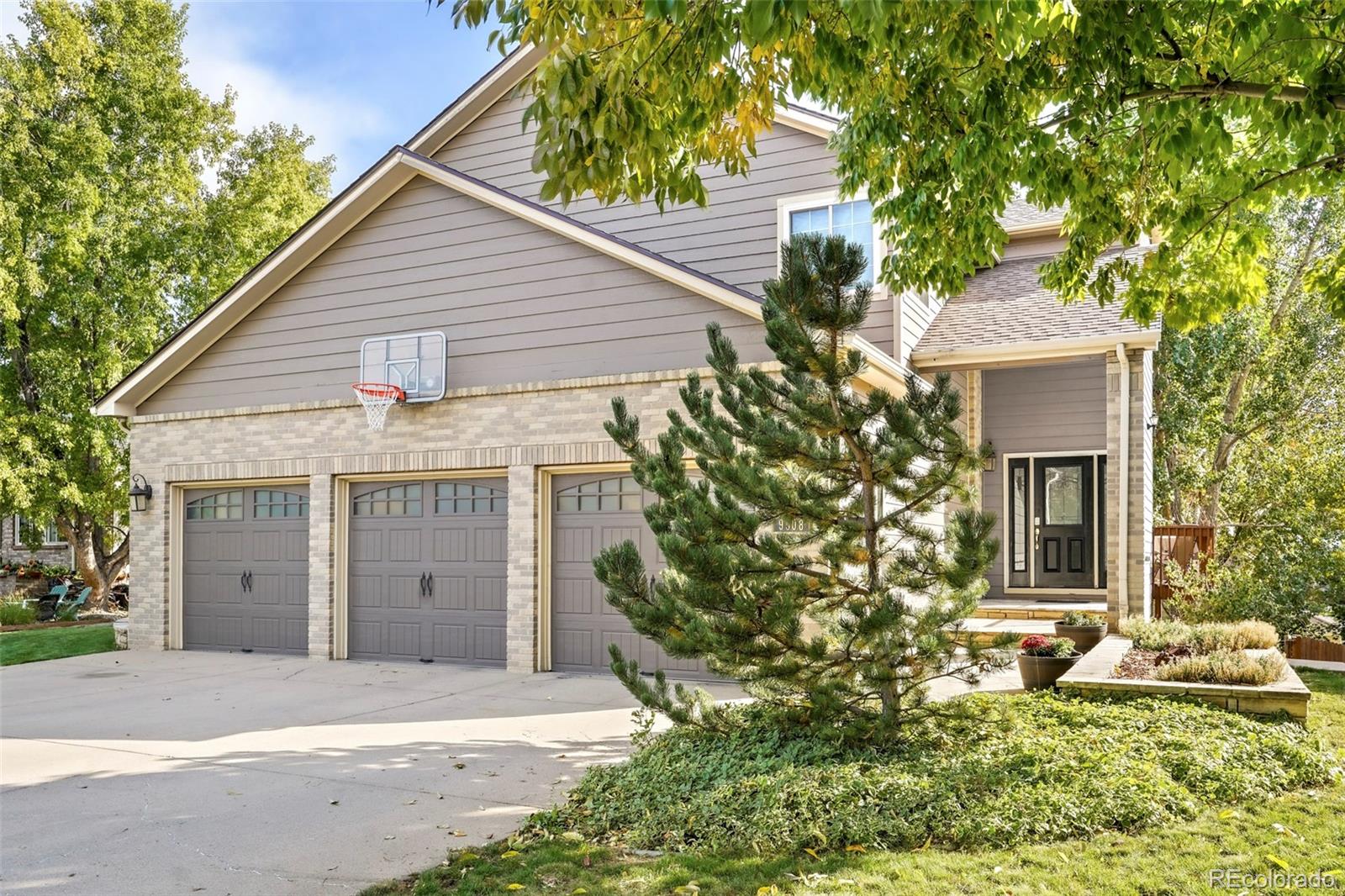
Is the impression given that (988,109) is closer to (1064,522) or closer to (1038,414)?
(1038,414)

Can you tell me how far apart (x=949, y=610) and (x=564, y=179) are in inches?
140

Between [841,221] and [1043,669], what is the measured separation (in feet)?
19.6

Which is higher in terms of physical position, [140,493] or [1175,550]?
[140,493]

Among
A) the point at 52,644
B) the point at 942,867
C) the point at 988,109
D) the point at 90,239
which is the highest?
the point at 90,239

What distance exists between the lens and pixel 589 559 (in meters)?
11.5

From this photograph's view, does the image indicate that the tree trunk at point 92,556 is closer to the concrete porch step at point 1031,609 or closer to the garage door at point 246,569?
the garage door at point 246,569

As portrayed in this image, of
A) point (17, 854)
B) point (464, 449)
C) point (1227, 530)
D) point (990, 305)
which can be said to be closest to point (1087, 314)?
point (990, 305)

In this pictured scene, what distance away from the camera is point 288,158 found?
2345 cm

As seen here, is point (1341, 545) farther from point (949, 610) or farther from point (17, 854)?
point (17, 854)

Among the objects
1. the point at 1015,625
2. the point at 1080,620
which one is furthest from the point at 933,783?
the point at 1015,625

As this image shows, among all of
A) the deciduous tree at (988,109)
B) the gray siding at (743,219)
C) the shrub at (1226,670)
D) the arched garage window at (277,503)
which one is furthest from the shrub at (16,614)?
the shrub at (1226,670)

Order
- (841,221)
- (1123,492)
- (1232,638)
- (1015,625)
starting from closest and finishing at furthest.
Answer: (1232,638) < (1123,492) < (841,221) < (1015,625)

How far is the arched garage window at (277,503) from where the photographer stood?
531 inches

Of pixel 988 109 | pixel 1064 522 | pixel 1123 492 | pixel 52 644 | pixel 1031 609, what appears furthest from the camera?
pixel 1064 522
